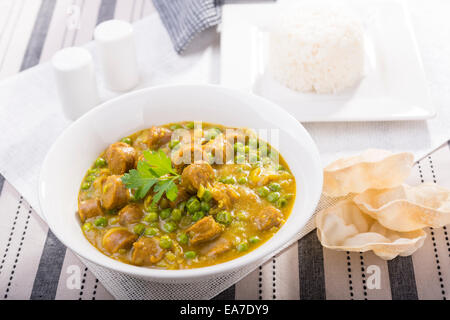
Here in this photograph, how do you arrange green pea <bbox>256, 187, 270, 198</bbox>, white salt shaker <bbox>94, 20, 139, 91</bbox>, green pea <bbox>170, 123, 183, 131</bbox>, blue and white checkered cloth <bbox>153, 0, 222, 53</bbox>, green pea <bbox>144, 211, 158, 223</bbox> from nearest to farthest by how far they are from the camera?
green pea <bbox>144, 211, 158, 223</bbox> < green pea <bbox>256, 187, 270, 198</bbox> < green pea <bbox>170, 123, 183, 131</bbox> < white salt shaker <bbox>94, 20, 139, 91</bbox> < blue and white checkered cloth <bbox>153, 0, 222, 53</bbox>

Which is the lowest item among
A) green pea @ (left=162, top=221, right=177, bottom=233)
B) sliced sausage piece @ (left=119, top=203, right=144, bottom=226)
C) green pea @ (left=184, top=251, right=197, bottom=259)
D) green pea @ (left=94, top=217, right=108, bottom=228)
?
green pea @ (left=184, top=251, right=197, bottom=259)

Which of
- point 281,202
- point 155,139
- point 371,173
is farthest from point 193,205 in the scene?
point 371,173

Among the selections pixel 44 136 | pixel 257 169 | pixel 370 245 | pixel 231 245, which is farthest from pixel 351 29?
pixel 44 136

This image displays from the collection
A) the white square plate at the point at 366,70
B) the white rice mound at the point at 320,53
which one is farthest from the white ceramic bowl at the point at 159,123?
the white rice mound at the point at 320,53

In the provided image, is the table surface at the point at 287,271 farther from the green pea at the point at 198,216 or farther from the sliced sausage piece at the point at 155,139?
the sliced sausage piece at the point at 155,139

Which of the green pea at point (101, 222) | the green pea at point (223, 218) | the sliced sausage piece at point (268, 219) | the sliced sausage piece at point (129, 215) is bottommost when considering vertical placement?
the sliced sausage piece at point (268, 219)

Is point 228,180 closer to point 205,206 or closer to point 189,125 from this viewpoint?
point 205,206

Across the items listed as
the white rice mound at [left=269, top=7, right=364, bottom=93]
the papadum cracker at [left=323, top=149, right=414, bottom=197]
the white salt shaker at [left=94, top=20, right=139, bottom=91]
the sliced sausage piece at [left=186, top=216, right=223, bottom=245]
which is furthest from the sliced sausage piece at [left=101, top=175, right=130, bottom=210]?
the white rice mound at [left=269, top=7, right=364, bottom=93]

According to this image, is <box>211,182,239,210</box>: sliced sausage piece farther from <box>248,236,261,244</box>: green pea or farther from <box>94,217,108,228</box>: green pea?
<box>94,217,108,228</box>: green pea
